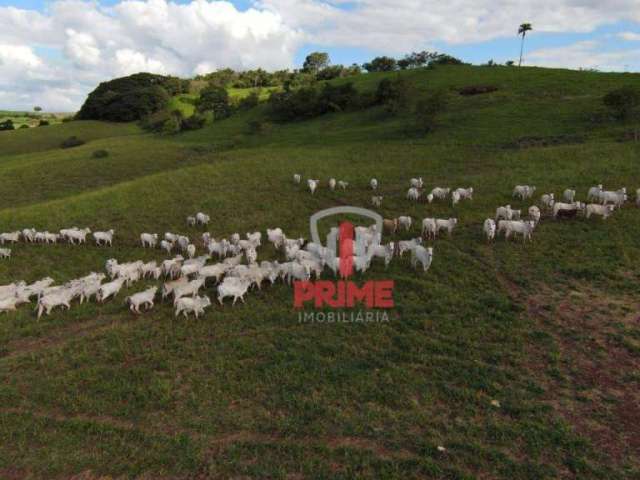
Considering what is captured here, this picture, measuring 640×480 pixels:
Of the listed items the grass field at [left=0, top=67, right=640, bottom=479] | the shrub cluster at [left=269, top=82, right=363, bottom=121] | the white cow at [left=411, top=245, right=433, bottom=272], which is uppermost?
the shrub cluster at [left=269, top=82, right=363, bottom=121]

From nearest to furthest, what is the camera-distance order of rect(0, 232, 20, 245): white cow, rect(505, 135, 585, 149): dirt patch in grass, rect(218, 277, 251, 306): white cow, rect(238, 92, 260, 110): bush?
1. rect(218, 277, 251, 306): white cow
2. rect(0, 232, 20, 245): white cow
3. rect(505, 135, 585, 149): dirt patch in grass
4. rect(238, 92, 260, 110): bush

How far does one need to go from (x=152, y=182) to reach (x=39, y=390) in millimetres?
26380

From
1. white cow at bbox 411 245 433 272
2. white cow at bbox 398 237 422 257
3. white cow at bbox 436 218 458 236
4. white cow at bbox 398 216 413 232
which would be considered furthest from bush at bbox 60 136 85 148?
white cow at bbox 411 245 433 272

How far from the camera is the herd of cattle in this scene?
16.7 metres

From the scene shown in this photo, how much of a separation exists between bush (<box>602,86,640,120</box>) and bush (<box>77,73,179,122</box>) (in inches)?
3469

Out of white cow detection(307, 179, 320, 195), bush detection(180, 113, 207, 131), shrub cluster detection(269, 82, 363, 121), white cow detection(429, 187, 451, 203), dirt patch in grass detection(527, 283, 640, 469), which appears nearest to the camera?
dirt patch in grass detection(527, 283, 640, 469)

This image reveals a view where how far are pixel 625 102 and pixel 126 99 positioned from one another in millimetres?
94961

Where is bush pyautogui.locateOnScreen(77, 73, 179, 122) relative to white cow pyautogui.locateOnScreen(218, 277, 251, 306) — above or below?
above

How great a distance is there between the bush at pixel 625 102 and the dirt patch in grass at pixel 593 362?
117 feet

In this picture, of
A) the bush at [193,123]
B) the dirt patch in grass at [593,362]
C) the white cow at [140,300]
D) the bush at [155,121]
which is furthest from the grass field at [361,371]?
the bush at [155,121]

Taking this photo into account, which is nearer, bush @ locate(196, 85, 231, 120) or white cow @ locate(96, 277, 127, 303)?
white cow @ locate(96, 277, 127, 303)

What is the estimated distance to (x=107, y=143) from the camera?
62.8m

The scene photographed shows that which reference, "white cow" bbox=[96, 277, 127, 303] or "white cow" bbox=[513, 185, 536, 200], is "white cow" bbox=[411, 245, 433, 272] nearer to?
"white cow" bbox=[513, 185, 536, 200]

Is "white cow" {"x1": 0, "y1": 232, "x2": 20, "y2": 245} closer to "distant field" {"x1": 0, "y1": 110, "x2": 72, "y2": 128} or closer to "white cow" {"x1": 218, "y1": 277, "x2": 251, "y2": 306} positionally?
"white cow" {"x1": 218, "y1": 277, "x2": 251, "y2": 306}
